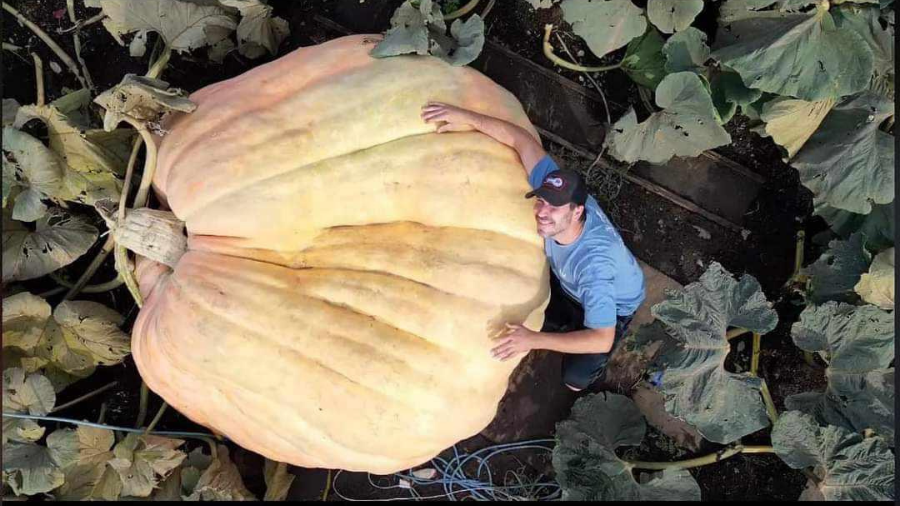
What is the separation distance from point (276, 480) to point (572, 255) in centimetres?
133

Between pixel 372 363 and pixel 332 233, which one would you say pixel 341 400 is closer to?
pixel 372 363

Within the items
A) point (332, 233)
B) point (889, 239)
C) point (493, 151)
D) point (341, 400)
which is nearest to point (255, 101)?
point (332, 233)

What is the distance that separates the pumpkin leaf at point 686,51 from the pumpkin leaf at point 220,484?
2054 mm

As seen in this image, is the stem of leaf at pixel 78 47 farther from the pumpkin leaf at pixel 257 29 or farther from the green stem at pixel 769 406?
the green stem at pixel 769 406

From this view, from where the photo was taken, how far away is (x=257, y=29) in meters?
2.44

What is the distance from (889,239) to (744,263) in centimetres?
49

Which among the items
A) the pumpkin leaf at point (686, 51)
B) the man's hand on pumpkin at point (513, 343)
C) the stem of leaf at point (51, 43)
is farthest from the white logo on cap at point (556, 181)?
the stem of leaf at point (51, 43)

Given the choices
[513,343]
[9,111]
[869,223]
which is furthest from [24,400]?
[869,223]

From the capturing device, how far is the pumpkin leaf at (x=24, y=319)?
2.29 meters

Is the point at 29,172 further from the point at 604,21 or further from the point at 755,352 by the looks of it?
the point at 755,352

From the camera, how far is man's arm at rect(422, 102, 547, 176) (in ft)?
6.43

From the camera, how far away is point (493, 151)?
6.62ft

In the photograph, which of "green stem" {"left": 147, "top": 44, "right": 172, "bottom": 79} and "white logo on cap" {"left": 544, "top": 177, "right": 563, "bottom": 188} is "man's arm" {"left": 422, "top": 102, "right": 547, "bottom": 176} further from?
"green stem" {"left": 147, "top": 44, "right": 172, "bottom": 79}

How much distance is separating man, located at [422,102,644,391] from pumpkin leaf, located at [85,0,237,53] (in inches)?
34.6
